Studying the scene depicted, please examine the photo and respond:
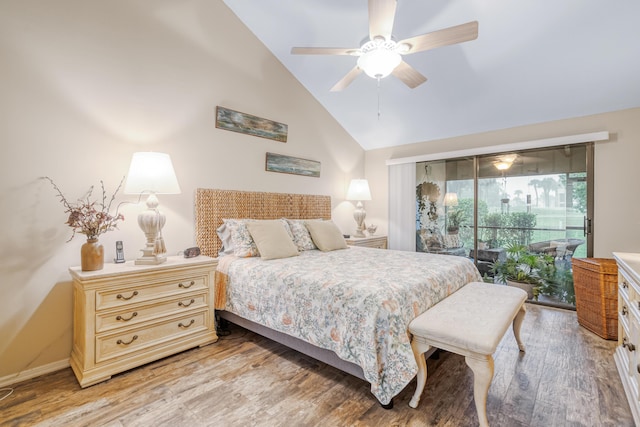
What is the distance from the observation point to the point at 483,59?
305 cm

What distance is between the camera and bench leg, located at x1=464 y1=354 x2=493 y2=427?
1466 mm

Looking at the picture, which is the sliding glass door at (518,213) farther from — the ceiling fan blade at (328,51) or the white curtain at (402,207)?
the ceiling fan blade at (328,51)

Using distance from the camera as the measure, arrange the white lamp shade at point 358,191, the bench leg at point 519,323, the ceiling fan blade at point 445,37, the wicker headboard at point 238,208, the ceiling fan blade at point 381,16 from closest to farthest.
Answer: the ceiling fan blade at point 381,16 < the ceiling fan blade at point 445,37 < the bench leg at point 519,323 < the wicker headboard at point 238,208 < the white lamp shade at point 358,191

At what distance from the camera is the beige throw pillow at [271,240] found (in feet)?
9.08

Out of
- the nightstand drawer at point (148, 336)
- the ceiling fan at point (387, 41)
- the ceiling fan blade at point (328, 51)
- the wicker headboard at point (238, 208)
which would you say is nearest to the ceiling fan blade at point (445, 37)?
the ceiling fan at point (387, 41)

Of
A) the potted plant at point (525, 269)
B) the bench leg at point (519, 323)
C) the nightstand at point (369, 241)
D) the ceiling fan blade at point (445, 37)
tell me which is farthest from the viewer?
the nightstand at point (369, 241)

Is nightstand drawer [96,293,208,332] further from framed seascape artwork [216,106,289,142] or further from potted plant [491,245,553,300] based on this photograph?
potted plant [491,245,553,300]

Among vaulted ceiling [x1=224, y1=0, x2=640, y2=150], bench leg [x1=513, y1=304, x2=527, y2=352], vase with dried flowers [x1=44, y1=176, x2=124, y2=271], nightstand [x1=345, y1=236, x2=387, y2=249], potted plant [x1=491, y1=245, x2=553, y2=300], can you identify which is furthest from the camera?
nightstand [x1=345, y1=236, x2=387, y2=249]

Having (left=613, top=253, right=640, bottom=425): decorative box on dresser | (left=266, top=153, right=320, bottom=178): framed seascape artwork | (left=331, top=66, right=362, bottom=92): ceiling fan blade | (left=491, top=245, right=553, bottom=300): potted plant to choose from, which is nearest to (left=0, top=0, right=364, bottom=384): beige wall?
(left=266, top=153, right=320, bottom=178): framed seascape artwork

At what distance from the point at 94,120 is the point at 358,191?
3.37m

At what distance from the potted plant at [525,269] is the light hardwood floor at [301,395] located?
135 cm

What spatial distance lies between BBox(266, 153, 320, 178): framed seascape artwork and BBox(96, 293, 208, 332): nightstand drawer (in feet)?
5.95

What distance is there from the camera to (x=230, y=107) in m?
3.27

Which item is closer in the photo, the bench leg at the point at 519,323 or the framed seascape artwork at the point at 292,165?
the bench leg at the point at 519,323
